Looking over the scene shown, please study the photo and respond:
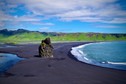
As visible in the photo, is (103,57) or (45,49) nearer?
(45,49)

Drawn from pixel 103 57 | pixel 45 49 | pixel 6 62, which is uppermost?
pixel 45 49

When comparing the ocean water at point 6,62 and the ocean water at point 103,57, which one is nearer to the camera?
the ocean water at point 6,62

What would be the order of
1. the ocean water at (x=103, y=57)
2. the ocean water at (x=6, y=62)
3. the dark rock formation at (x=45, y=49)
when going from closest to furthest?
1. the ocean water at (x=6, y=62)
2. the ocean water at (x=103, y=57)
3. the dark rock formation at (x=45, y=49)

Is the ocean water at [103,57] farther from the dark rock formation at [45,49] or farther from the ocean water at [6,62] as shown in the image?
the ocean water at [6,62]

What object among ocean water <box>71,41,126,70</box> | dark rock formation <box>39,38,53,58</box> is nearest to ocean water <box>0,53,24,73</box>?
dark rock formation <box>39,38,53,58</box>

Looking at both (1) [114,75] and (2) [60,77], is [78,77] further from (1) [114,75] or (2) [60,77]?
(1) [114,75]

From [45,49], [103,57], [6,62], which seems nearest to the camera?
[6,62]

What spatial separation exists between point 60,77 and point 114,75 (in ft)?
20.0

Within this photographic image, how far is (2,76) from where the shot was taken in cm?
2159

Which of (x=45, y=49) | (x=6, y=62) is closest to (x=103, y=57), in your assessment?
(x=45, y=49)

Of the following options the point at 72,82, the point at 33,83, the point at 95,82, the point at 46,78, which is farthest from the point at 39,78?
the point at 95,82

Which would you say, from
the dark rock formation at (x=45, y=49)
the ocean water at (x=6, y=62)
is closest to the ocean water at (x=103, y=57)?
the dark rock formation at (x=45, y=49)

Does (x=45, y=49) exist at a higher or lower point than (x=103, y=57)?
higher

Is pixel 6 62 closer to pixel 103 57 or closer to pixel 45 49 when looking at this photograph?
pixel 45 49
